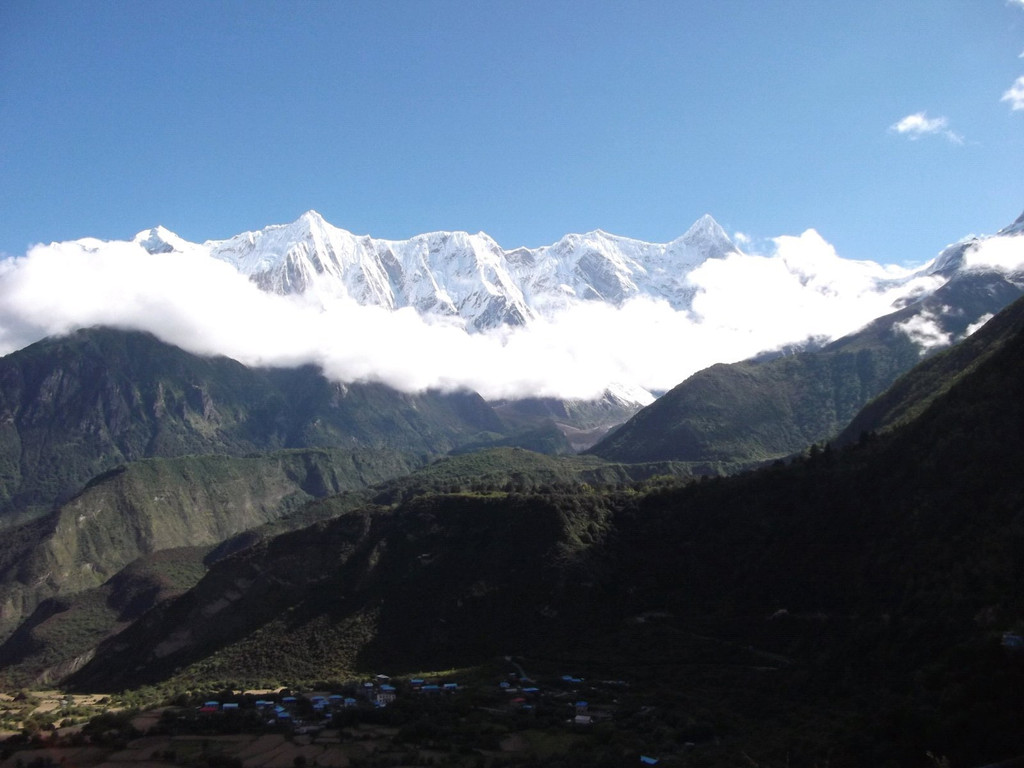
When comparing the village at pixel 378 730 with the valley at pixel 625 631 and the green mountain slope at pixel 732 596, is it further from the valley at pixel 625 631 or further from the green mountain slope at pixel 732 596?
the green mountain slope at pixel 732 596

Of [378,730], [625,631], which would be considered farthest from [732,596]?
[378,730]

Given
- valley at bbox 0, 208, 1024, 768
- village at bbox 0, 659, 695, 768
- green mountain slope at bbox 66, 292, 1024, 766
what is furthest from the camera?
village at bbox 0, 659, 695, 768

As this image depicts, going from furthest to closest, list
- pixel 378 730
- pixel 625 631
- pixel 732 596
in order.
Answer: pixel 625 631 < pixel 732 596 < pixel 378 730

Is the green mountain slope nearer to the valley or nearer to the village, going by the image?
the valley

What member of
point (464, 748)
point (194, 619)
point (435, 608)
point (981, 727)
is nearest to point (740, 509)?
point (435, 608)

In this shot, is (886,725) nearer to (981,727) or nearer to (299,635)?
(981,727)

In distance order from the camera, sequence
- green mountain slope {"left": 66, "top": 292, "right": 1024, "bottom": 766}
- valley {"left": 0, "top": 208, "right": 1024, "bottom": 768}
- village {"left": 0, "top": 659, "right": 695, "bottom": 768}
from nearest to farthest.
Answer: green mountain slope {"left": 66, "top": 292, "right": 1024, "bottom": 766} < valley {"left": 0, "top": 208, "right": 1024, "bottom": 768} < village {"left": 0, "top": 659, "right": 695, "bottom": 768}

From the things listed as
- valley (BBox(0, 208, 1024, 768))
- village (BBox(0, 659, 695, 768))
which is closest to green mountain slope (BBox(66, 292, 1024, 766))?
valley (BBox(0, 208, 1024, 768))

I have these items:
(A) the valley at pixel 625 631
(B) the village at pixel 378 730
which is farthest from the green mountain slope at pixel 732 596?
(B) the village at pixel 378 730

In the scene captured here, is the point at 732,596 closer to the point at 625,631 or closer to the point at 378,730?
the point at 625,631

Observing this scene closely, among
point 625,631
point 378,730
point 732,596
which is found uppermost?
point 378,730

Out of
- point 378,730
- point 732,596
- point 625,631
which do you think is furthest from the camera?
point 625,631

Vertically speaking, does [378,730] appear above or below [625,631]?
above

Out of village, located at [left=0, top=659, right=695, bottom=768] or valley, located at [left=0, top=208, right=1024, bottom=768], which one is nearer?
valley, located at [left=0, top=208, right=1024, bottom=768]
